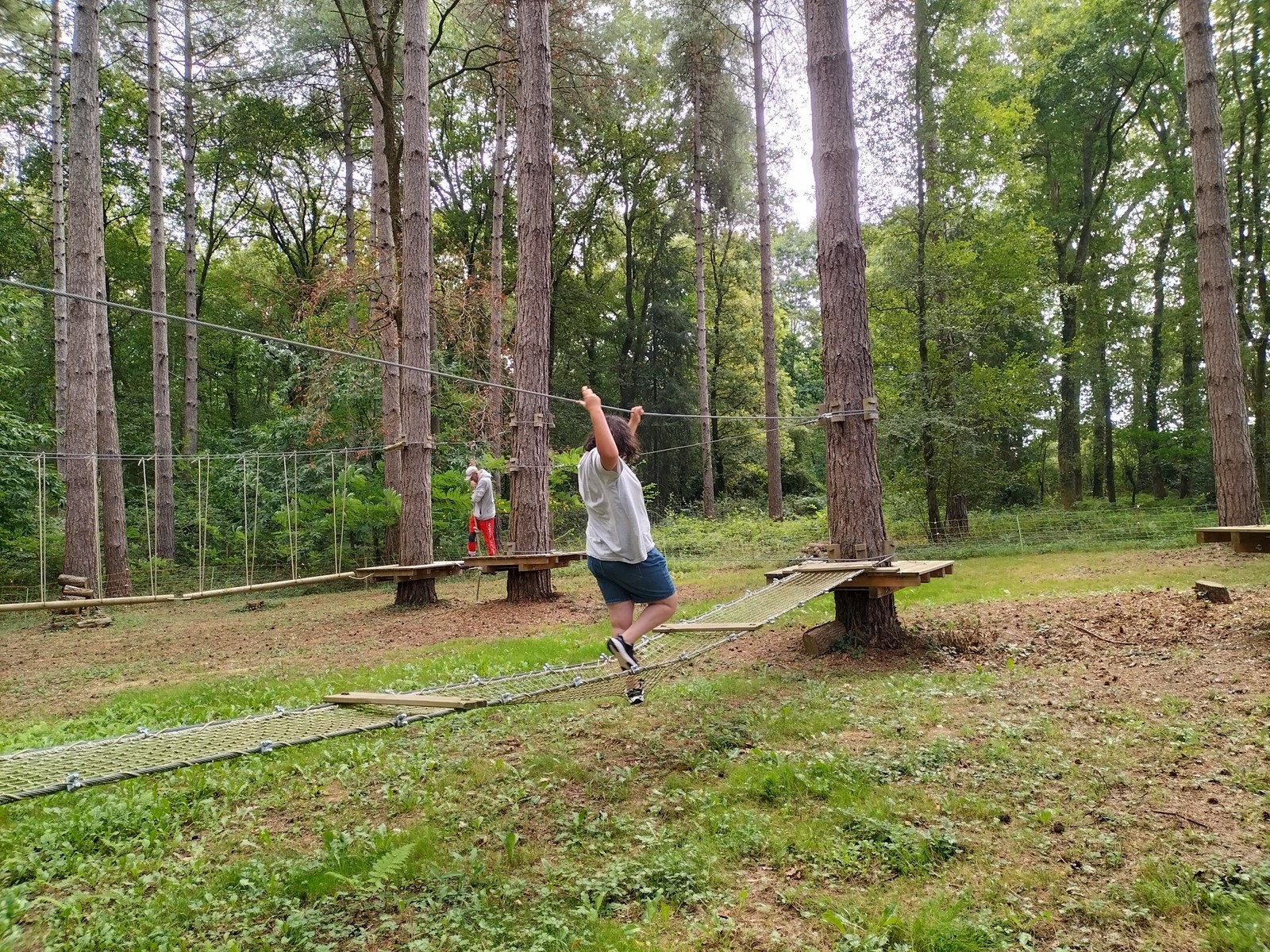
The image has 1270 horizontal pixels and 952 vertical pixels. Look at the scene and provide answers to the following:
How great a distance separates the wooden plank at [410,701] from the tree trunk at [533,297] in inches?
231

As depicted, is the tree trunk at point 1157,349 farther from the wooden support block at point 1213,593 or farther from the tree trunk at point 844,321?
the tree trunk at point 844,321

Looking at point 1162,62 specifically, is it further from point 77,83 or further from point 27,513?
point 27,513

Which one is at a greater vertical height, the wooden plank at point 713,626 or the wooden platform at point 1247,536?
the wooden platform at point 1247,536

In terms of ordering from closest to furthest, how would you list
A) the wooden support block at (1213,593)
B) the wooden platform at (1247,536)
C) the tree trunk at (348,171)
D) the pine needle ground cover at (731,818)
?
the pine needle ground cover at (731,818) < the wooden platform at (1247,536) < the wooden support block at (1213,593) < the tree trunk at (348,171)

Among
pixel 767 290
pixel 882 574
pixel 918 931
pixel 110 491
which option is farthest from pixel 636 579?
pixel 767 290

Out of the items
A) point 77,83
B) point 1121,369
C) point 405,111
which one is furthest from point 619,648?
point 1121,369

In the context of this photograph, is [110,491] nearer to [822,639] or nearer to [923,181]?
[822,639]

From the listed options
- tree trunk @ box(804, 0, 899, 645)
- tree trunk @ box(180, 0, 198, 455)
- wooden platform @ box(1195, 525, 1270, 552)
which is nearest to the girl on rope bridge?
tree trunk @ box(804, 0, 899, 645)

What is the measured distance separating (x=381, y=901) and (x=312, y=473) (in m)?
14.0

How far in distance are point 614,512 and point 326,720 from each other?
155cm

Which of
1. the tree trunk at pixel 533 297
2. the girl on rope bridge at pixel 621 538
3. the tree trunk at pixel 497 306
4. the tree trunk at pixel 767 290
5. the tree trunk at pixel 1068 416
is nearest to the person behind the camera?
the girl on rope bridge at pixel 621 538

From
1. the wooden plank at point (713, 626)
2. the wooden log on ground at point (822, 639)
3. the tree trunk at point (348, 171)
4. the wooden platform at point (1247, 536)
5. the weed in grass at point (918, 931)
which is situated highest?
the tree trunk at point (348, 171)

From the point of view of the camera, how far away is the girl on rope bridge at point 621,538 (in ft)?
11.9

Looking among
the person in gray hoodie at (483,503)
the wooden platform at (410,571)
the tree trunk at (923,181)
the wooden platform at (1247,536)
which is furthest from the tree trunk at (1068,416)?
the wooden platform at (410,571)
